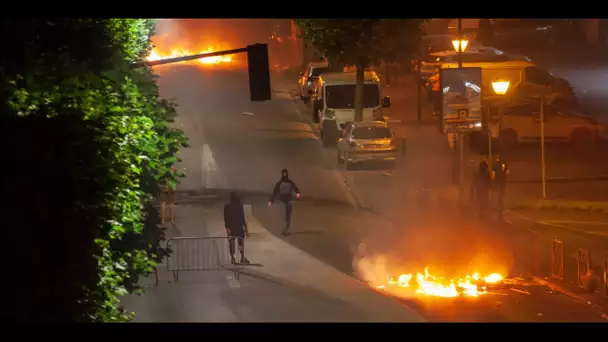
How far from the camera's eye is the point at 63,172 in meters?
9.77

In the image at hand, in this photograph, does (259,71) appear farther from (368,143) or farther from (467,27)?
(467,27)

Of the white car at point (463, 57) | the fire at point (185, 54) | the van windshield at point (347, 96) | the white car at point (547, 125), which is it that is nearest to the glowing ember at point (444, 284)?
the white car at point (547, 125)

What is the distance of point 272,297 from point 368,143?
11092mm

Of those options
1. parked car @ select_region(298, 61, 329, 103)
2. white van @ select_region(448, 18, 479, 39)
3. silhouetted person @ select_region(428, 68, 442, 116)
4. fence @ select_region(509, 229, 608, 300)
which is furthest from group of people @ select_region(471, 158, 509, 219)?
white van @ select_region(448, 18, 479, 39)

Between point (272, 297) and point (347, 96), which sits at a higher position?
point (347, 96)

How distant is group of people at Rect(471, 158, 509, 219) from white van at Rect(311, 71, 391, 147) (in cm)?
813

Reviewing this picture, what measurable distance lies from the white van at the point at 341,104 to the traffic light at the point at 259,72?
51.4 ft

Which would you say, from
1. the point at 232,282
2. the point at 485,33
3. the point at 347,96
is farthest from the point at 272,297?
the point at 485,33

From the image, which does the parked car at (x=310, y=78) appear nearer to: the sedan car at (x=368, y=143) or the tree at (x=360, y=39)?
the tree at (x=360, y=39)

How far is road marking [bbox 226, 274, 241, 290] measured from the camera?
18734mm
